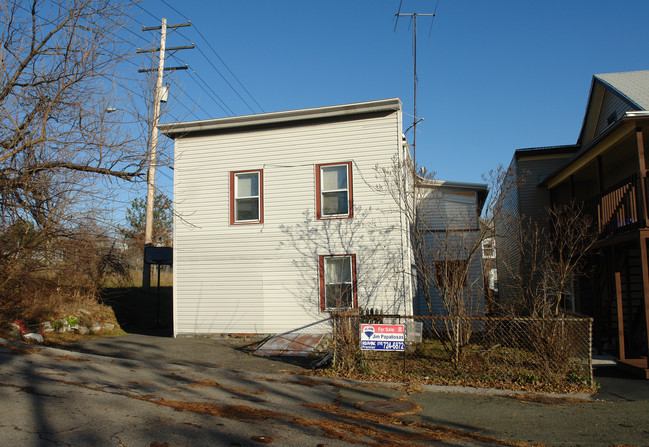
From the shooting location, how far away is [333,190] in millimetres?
13984

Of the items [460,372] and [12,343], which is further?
[12,343]

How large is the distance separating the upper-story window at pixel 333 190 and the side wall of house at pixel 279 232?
178mm

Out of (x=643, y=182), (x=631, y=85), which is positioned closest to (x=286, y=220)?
(x=643, y=182)

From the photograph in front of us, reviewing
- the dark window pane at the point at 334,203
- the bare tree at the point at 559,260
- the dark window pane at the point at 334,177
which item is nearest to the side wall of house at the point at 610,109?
the bare tree at the point at 559,260

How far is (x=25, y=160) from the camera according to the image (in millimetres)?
10969

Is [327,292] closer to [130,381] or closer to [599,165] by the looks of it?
[130,381]

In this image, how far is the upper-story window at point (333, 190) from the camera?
13914 millimetres

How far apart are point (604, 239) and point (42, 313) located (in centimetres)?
1487

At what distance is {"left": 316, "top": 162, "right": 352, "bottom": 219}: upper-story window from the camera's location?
45.6ft

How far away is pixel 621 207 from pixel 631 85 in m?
6.47

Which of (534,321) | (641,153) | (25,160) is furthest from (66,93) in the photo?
(641,153)

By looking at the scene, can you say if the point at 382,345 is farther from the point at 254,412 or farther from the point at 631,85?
the point at 631,85

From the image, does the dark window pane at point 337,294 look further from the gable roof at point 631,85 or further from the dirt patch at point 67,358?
the gable roof at point 631,85

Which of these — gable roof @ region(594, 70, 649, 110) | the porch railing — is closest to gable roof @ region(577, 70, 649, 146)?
gable roof @ region(594, 70, 649, 110)
